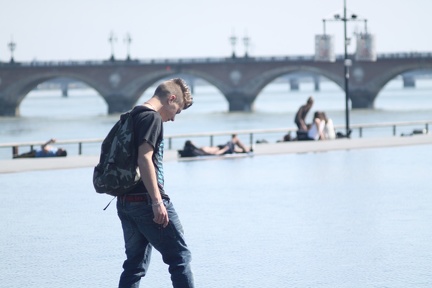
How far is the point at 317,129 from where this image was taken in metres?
24.7

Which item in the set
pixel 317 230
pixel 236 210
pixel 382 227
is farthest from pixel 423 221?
pixel 236 210

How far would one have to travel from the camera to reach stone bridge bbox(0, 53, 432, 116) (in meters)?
90.8

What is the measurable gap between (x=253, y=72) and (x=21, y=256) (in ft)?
281

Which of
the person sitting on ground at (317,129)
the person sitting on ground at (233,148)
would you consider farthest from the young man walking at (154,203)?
the person sitting on ground at (317,129)

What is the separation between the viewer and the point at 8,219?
11672 millimetres

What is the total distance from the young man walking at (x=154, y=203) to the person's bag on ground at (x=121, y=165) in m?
0.05

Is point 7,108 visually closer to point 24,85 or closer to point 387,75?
point 24,85

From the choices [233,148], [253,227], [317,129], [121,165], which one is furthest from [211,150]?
[121,165]

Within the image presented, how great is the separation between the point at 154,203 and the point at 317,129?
63.2 feet

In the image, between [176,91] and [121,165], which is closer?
[121,165]

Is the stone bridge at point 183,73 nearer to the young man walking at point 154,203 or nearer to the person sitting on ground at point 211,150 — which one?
the person sitting on ground at point 211,150

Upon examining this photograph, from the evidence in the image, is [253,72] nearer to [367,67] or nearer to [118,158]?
[367,67]

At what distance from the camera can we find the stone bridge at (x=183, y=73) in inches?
3575

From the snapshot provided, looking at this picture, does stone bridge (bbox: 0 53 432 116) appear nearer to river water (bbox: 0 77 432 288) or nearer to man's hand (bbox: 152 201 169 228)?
river water (bbox: 0 77 432 288)
